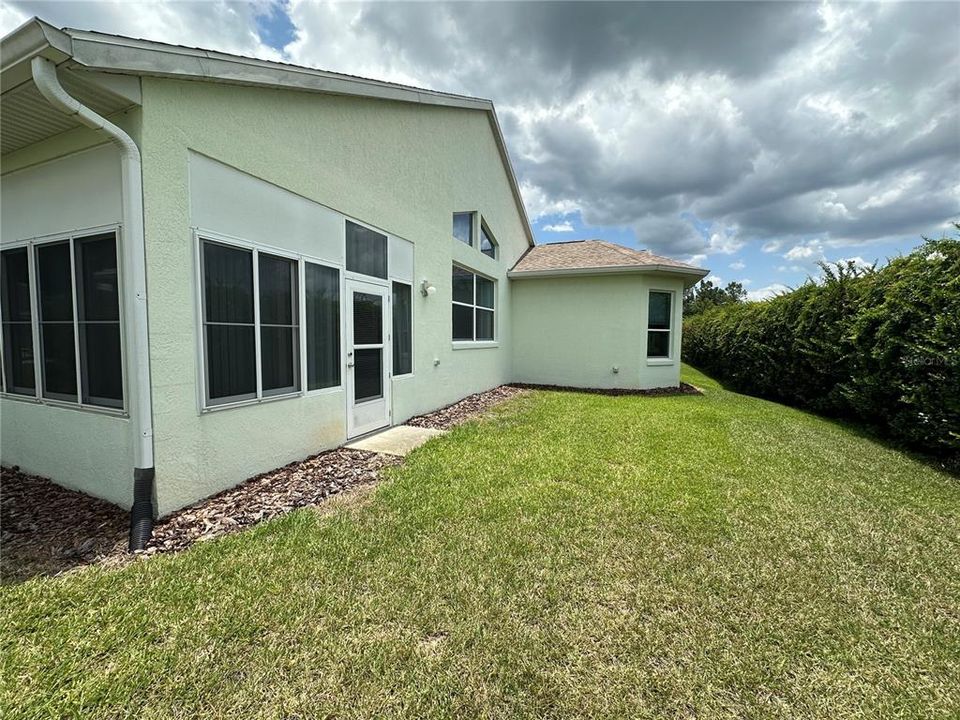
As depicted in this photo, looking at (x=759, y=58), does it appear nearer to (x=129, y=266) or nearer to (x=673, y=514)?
(x=673, y=514)

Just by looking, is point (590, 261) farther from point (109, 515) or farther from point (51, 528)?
point (51, 528)

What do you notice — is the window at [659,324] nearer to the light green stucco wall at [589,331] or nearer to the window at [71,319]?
the light green stucco wall at [589,331]

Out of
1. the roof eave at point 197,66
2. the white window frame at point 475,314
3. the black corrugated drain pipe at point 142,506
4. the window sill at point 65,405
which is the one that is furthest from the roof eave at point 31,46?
the white window frame at point 475,314

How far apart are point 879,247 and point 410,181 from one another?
9.87m

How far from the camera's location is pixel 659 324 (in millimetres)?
12484

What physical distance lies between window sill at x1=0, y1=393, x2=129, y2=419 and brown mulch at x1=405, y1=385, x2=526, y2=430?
14.9 feet

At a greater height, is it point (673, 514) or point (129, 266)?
point (129, 266)

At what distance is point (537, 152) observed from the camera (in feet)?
55.5

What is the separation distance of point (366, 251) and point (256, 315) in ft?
7.94

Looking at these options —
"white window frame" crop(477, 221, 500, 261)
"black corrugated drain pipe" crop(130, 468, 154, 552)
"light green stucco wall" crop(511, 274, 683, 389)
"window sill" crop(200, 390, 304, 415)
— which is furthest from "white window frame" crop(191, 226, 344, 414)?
"light green stucco wall" crop(511, 274, 683, 389)

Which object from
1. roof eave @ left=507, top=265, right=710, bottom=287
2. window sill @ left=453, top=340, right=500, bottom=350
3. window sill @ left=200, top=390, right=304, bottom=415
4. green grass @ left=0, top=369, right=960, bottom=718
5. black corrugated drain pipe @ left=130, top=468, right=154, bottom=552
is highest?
roof eave @ left=507, top=265, right=710, bottom=287

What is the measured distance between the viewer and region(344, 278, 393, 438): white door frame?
608 cm

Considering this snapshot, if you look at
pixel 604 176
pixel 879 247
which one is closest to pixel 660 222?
pixel 604 176

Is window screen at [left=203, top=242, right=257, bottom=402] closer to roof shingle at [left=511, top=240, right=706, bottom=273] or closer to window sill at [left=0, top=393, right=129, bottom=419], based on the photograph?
window sill at [left=0, top=393, right=129, bottom=419]
